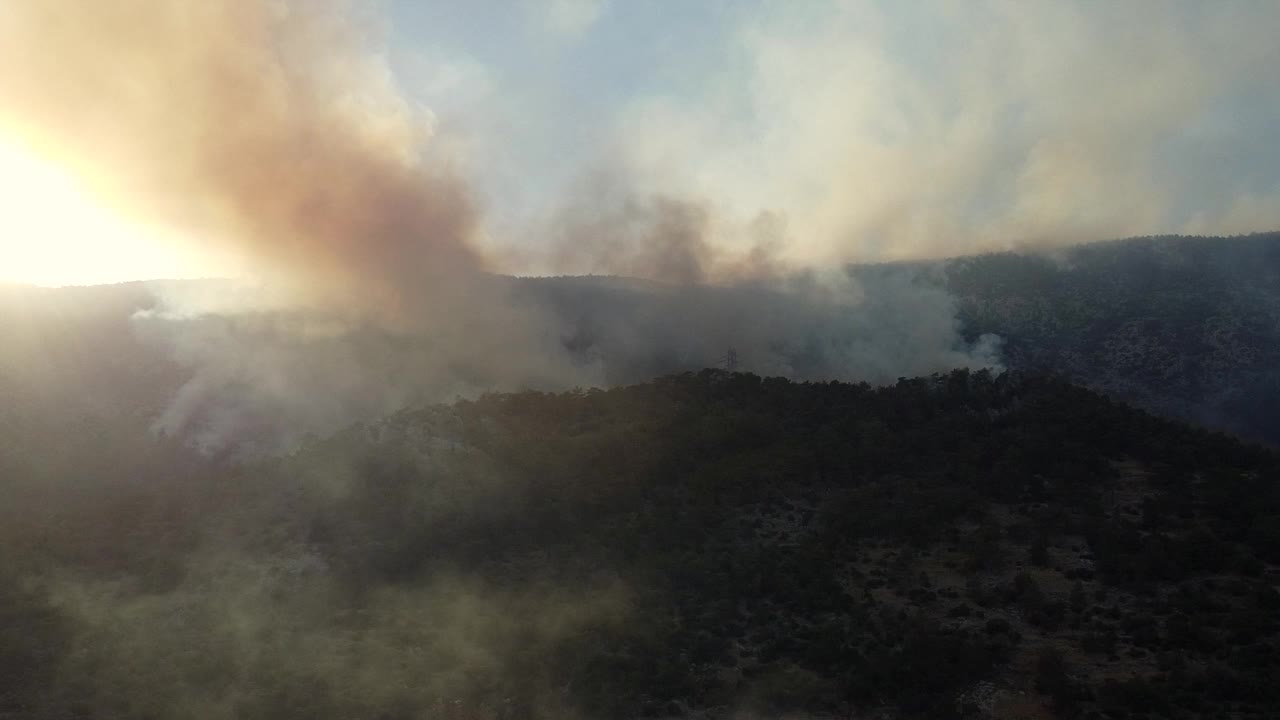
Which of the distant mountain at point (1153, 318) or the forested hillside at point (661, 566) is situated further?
the distant mountain at point (1153, 318)

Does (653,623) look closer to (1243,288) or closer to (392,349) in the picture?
(392,349)

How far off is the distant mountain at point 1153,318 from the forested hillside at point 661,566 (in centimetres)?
1817

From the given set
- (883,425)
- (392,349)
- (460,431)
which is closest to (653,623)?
(460,431)

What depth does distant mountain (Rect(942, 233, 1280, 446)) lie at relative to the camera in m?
65.8

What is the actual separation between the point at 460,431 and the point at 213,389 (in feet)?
54.6

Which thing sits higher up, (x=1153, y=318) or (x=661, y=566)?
(x=1153, y=318)

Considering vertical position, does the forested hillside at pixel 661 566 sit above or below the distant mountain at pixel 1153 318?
below

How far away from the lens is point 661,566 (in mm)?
38719

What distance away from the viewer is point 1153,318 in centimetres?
7181

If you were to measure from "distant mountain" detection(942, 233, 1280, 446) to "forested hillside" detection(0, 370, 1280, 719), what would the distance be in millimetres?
18175

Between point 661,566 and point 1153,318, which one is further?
point 1153,318

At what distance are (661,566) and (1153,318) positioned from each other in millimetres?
53964

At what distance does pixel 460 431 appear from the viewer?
48500 millimetres

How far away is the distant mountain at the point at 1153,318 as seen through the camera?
65.8m
